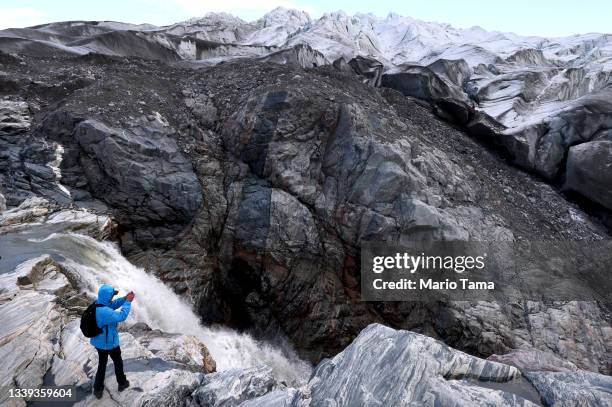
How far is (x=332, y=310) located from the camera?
21.0 m

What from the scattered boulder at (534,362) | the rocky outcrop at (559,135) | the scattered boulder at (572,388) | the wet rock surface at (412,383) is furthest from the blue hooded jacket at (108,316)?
the rocky outcrop at (559,135)

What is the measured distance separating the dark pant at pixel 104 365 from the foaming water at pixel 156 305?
5.18m

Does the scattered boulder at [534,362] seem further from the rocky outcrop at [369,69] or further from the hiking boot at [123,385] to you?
the rocky outcrop at [369,69]

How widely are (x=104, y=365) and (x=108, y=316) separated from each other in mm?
1412

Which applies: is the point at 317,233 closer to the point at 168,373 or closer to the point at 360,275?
the point at 360,275

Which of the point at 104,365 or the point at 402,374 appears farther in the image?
the point at 402,374

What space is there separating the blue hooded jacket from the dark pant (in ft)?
0.70

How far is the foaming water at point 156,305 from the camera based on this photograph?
1409 cm

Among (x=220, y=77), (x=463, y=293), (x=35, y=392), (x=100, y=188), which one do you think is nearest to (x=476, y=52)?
(x=220, y=77)

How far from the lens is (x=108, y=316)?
7.38 m

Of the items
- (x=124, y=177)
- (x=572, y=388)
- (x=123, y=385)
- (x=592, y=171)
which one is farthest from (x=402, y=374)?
(x=592, y=171)

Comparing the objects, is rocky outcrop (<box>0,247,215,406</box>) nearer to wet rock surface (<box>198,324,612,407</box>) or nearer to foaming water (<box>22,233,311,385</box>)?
wet rock surface (<box>198,324,612,407</box>)

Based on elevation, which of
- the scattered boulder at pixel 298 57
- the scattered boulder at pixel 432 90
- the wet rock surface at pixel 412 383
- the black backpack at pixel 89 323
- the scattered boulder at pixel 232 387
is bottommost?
the scattered boulder at pixel 232 387

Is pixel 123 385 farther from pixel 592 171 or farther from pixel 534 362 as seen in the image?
pixel 592 171
